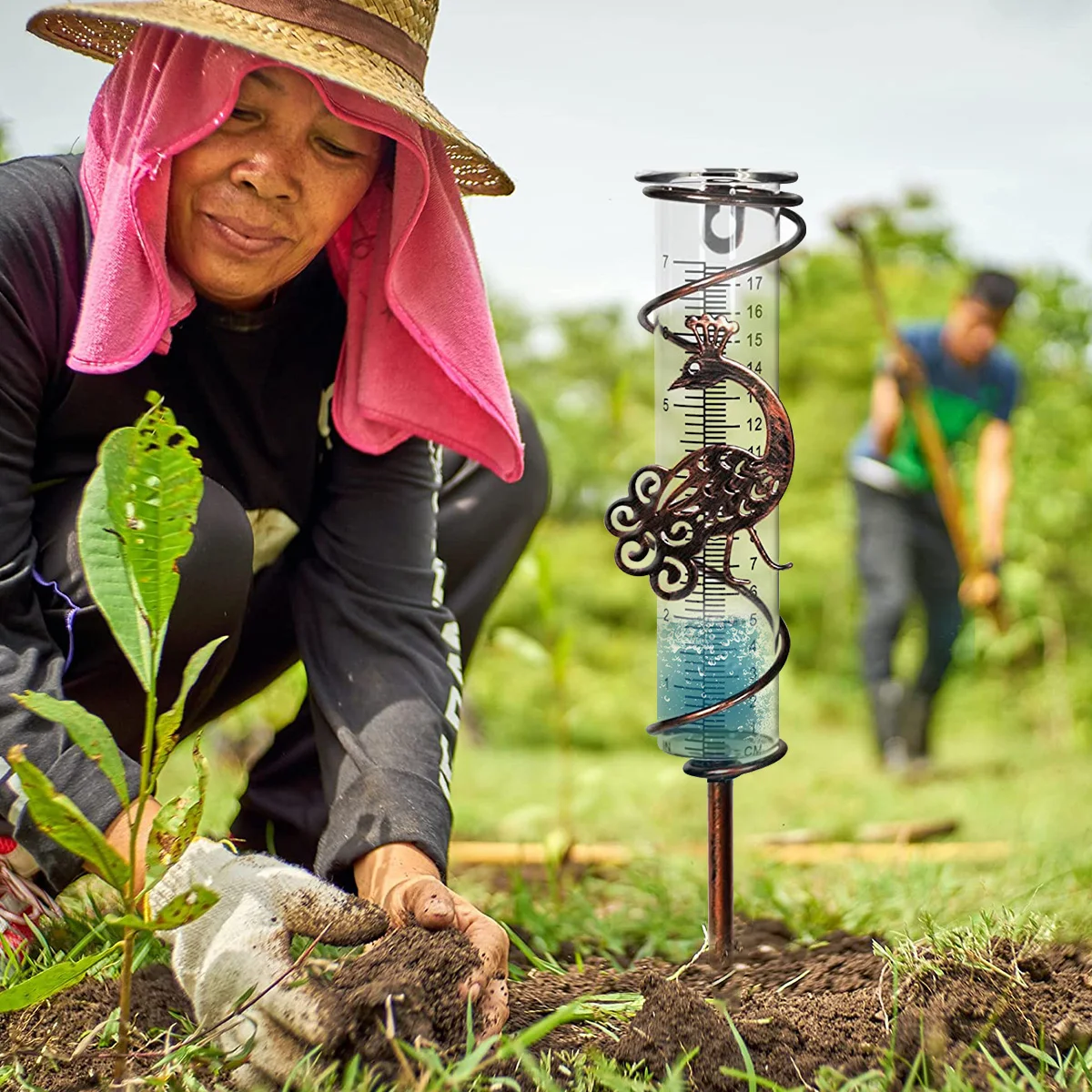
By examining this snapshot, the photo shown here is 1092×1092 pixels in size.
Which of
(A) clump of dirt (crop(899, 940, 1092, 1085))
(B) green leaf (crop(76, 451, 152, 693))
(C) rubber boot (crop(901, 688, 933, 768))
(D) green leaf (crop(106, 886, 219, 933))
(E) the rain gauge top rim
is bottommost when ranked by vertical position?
(C) rubber boot (crop(901, 688, 933, 768))

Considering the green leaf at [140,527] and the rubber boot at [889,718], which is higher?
the green leaf at [140,527]

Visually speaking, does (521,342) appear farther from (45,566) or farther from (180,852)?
(180,852)

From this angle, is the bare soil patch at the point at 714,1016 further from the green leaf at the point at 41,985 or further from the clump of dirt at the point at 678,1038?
the green leaf at the point at 41,985

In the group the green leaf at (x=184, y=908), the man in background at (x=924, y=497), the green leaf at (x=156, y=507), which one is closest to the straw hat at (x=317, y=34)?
the green leaf at (x=156, y=507)

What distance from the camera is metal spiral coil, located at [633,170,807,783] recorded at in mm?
1843

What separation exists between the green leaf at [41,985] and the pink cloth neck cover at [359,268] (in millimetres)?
774

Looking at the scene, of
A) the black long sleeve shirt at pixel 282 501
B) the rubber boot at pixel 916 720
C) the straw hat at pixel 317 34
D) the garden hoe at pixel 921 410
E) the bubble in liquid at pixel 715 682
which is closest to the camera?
the straw hat at pixel 317 34

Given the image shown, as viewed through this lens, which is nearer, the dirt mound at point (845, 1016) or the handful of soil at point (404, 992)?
the handful of soil at point (404, 992)

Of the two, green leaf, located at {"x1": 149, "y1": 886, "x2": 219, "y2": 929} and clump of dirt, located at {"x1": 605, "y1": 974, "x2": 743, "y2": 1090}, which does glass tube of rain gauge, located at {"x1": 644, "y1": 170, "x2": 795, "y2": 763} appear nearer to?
clump of dirt, located at {"x1": 605, "y1": 974, "x2": 743, "y2": 1090}

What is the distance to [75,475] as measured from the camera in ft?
6.64

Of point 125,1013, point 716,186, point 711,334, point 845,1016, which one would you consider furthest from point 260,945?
point 716,186

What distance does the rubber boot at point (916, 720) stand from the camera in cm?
577

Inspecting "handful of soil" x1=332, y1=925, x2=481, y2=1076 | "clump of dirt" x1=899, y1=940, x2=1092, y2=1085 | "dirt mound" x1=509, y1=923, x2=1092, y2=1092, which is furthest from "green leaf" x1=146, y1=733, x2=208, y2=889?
"clump of dirt" x1=899, y1=940, x2=1092, y2=1085

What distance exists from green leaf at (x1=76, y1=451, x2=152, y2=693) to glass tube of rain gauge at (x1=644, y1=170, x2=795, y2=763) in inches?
30.2
